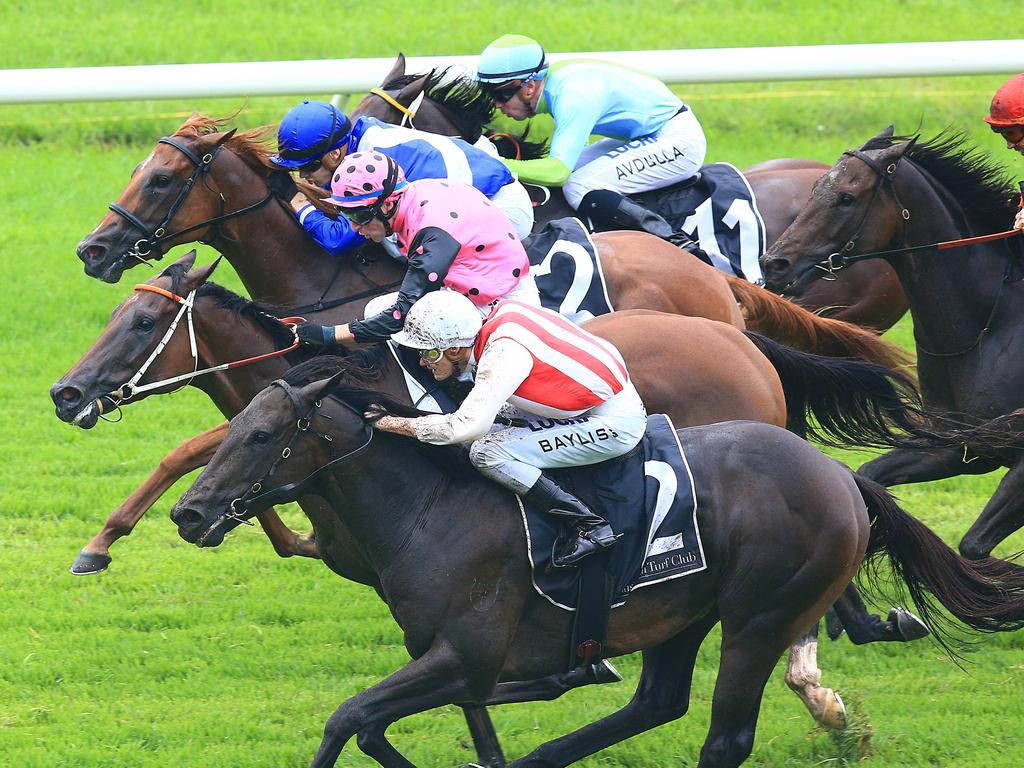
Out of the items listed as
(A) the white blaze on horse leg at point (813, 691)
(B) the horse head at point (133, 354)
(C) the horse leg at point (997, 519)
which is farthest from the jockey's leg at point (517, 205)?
(C) the horse leg at point (997, 519)

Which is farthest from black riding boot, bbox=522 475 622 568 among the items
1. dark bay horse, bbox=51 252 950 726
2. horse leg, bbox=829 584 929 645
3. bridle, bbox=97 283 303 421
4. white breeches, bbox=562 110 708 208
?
white breeches, bbox=562 110 708 208

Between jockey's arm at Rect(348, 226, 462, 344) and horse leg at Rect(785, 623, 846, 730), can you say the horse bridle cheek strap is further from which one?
horse leg at Rect(785, 623, 846, 730)

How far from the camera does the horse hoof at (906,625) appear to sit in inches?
228

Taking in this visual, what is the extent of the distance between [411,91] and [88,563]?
2422 millimetres

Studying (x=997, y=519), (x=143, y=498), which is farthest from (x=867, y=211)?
(x=143, y=498)

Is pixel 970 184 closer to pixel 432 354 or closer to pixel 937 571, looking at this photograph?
pixel 937 571

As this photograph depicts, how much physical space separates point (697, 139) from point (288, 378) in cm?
319

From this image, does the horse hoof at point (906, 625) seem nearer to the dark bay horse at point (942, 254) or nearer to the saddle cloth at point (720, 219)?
the dark bay horse at point (942, 254)

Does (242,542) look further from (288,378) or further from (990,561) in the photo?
(990,561)

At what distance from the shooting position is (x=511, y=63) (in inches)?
254

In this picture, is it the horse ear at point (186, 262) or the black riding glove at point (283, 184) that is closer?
the horse ear at point (186, 262)

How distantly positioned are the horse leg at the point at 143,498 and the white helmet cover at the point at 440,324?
1909 mm

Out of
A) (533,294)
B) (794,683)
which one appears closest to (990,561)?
(794,683)

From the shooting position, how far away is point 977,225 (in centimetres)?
607
